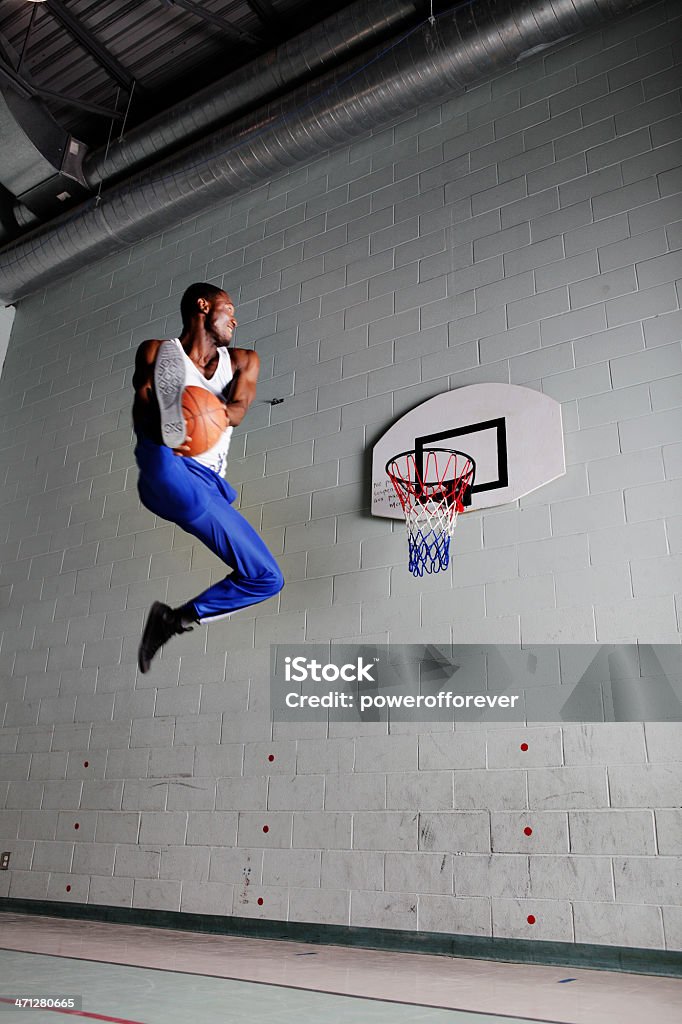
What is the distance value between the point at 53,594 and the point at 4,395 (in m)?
2.59

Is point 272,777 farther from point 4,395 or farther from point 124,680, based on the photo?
point 4,395

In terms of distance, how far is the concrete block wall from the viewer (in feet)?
15.2

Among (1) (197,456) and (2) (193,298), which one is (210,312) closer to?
(2) (193,298)

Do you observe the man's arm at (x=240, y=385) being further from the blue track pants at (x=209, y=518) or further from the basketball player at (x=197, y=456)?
the blue track pants at (x=209, y=518)

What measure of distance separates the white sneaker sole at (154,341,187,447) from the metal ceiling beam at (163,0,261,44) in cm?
403

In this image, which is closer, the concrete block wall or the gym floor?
the gym floor

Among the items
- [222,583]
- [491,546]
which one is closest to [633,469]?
[491,546]

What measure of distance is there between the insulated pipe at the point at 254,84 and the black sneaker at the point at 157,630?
4637mm

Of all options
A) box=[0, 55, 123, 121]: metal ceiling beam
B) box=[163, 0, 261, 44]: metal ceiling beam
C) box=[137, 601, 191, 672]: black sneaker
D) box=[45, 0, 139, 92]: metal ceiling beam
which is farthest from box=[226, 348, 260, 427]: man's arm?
box=[45, 0, 139, 92]: metal ceiling beam

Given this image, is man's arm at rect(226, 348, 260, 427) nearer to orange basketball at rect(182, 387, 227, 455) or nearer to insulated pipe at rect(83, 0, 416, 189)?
orange basketball at rect(182, 387, 227, 455)

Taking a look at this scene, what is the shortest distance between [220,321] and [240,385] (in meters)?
0.36

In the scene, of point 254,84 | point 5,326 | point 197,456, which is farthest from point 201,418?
point 5,326

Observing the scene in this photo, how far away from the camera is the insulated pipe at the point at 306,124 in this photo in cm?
584

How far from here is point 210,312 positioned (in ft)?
14.8
